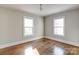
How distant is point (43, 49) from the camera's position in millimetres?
1693

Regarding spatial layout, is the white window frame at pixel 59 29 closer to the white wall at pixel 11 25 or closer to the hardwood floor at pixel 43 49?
the hardwood floor at pixel 43 49

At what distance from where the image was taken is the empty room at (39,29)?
1648mm

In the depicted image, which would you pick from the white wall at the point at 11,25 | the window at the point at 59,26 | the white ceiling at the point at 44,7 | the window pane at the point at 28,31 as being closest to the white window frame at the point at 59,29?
the window at the point at 59,26

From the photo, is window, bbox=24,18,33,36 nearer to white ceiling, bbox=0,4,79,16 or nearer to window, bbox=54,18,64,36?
white ceiling, bbox=0,4,79,16

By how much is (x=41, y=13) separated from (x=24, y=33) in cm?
55

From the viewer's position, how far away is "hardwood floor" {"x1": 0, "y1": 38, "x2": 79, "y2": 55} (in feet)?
5.41

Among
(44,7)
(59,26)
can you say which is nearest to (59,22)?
(59,26)

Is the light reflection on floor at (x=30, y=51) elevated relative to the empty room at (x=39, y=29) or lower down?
lower down

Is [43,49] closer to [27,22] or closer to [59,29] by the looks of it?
[59,29]
